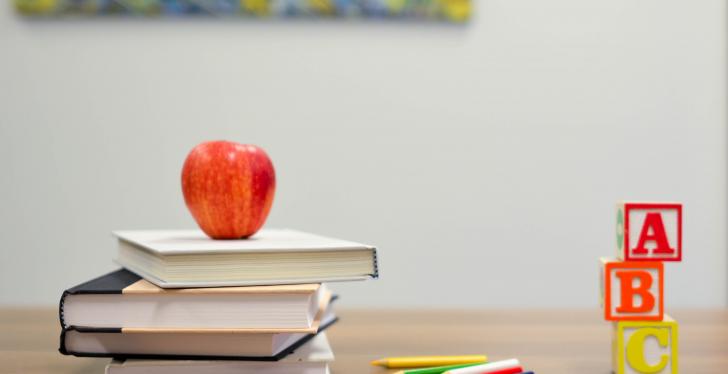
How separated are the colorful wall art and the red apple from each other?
95cm

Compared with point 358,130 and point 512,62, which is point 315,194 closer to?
point 358,130

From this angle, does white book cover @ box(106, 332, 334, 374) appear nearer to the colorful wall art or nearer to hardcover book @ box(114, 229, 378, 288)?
hardcover book @ box(114, 229, 378, 288)

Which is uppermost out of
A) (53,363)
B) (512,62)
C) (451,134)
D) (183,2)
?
(183,2)

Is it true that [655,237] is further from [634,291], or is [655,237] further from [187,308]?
[187,308]

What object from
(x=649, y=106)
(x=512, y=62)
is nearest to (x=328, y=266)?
(x=512, y=62)

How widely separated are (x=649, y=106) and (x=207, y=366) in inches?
56.2

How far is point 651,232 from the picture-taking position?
623 millimetres

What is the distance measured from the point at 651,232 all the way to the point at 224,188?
443 mm

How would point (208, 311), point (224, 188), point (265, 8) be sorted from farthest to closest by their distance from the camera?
A: point (265, 8), point (224, 188), point (208, 311)

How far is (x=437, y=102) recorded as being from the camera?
5.48ft

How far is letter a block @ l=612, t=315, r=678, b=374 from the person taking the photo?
0.61 metres

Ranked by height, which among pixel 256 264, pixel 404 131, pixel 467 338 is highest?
pixel 404 131

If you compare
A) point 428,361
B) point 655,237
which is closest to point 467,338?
A: point 428,361

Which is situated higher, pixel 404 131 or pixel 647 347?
pixel 404 131
